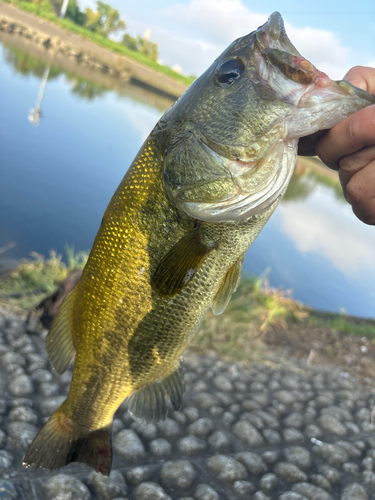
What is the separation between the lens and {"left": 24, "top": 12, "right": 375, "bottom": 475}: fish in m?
1.61

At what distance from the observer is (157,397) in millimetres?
2174

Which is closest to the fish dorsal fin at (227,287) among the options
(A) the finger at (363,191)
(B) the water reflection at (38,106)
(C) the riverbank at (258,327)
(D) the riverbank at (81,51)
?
(A) the finger at (363,191)

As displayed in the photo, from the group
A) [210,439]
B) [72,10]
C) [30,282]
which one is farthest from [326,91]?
[72,10]

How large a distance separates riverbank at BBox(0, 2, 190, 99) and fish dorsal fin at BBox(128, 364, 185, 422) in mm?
37604

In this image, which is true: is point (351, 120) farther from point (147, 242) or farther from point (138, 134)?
point (138, 134)

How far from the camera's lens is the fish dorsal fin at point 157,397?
2.15m

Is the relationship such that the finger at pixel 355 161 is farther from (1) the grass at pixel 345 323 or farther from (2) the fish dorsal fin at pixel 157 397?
(1) the grass at pixel 345 323

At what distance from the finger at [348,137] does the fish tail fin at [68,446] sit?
192 centimetres

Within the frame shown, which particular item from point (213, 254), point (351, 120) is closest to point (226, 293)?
point (213, 254)

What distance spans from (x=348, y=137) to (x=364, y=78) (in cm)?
52

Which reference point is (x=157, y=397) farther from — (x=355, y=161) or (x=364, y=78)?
(x=364, y=78)

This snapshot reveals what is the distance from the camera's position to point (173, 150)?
68.9 inches

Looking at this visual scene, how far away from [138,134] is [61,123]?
4.58m

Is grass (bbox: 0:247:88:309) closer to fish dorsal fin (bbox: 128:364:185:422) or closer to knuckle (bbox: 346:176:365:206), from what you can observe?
fish dorsal fin (bbox: 128:364:185:422)
